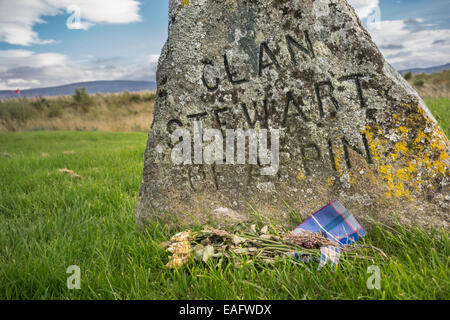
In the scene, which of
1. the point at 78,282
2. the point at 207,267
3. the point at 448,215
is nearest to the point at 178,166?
the point at 207,267

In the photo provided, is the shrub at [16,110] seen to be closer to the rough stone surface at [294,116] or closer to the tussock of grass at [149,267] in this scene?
the tussock of grass at [149,267]

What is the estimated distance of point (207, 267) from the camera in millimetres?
2102

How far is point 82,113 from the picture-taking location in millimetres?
22828

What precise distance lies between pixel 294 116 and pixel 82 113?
23.1 meters

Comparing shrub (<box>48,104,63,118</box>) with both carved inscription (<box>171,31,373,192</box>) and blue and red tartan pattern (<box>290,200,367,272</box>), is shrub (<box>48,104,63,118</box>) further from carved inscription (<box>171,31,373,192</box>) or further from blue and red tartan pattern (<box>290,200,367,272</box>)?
blue and red tartan pattern (<box>290,200,367,272</box>)

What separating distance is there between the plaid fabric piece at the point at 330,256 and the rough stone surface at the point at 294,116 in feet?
1.72

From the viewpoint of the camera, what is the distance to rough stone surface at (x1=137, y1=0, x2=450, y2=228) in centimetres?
239

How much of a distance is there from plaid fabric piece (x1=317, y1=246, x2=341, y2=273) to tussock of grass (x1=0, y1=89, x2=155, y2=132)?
14942 mm

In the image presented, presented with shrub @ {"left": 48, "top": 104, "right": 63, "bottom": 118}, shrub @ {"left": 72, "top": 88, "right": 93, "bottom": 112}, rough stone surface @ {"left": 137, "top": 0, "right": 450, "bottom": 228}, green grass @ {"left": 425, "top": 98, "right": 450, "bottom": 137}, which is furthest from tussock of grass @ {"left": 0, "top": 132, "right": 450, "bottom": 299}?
shrub @ {"left": 72, "top": 88, "right": 93, "bottom": 112}

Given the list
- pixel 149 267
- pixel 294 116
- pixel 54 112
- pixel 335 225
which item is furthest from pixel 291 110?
pixel 54 112

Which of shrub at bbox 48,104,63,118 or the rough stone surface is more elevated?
shrub at bbox 48,104,63,118

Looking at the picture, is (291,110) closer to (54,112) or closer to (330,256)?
(330,256)

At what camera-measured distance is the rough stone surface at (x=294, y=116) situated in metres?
2.39
